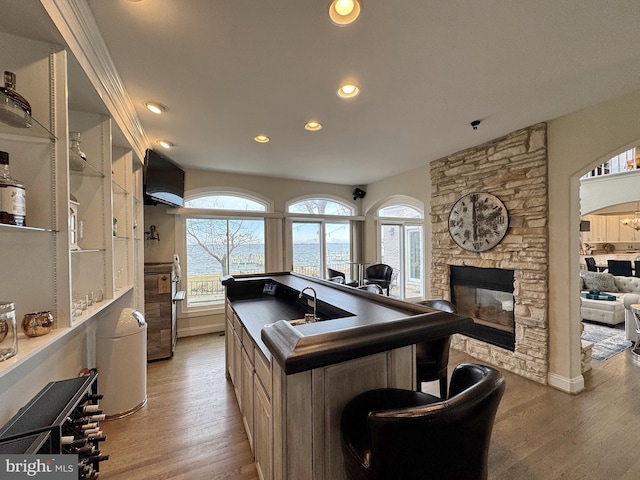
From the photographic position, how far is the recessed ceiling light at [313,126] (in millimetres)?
2830

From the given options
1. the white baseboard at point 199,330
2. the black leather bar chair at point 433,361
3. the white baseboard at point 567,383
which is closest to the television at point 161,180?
the white baseboard at point 199,330

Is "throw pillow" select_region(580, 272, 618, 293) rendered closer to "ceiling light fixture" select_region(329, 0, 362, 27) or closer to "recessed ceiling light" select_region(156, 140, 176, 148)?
"ceiling light fixture" select_region(329, 0, 362, 27)

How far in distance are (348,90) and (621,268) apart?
9958 mm

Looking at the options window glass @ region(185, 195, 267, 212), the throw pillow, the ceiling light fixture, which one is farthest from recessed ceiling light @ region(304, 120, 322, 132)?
the throw pillow

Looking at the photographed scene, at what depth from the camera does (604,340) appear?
4039 mm

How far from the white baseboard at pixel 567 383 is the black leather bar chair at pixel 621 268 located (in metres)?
7.39

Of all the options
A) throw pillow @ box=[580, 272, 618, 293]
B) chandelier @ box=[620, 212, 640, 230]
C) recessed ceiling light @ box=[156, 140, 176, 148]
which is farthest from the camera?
chandelier @ box=[620, 212, 640, 230]

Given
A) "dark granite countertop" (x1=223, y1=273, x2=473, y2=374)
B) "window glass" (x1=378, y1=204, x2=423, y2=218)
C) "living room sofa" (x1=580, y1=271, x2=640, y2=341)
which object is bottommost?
"living room sofa" (x1=580, y1=271, x2=640, y2=341)

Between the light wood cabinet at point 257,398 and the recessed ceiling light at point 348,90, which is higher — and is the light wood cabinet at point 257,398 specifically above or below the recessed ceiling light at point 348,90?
below

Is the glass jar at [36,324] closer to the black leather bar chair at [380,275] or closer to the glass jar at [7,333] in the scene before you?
the glass jar at [7,333]

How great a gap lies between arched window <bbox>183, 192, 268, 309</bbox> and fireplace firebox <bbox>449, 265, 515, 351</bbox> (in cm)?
337

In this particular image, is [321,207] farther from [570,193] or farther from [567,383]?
[567,383]

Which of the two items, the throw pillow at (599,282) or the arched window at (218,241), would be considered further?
the throw pillow at (599,282)

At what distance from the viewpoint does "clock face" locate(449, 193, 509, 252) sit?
3170 millimetres
